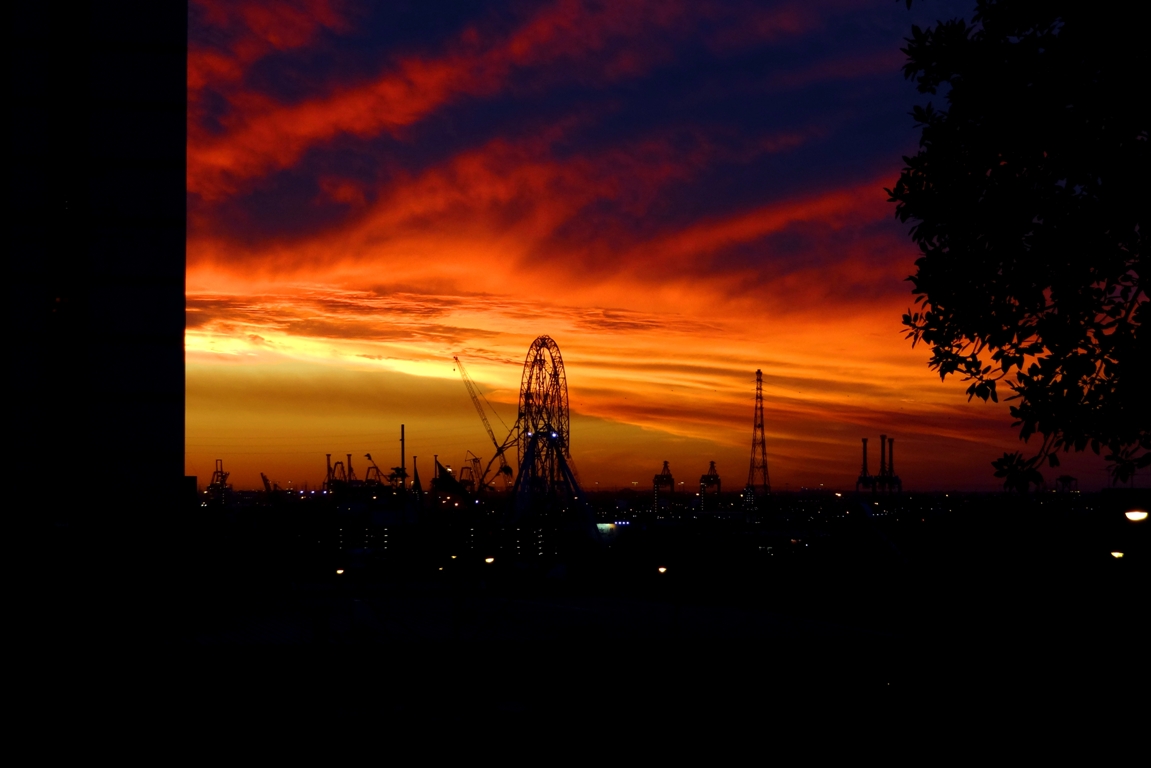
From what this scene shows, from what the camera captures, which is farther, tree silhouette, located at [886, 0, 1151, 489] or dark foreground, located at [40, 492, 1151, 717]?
dark foreground, located at [40, 492, 1151, 717]

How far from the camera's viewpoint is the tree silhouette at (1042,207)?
9.25m

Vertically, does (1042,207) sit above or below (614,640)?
above

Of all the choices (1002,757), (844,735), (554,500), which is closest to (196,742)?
(844,735)

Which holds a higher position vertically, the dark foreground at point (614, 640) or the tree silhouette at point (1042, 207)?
the tree silhouette at point (1042, 207)

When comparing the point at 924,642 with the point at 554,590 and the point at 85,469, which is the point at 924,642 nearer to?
the point at 85,469

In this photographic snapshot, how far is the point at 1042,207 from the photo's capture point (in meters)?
9.77

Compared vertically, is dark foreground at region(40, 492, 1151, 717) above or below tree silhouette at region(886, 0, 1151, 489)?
below

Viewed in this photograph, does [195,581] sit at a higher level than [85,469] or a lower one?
lower

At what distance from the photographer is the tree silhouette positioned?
925 centimetres

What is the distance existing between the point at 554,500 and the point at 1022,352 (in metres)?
93.1

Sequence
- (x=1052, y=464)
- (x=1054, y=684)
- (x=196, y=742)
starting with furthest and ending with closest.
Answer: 1. (x=1054, y=684)
2. (x=196, y=742)
3. (x=1052, y=464)

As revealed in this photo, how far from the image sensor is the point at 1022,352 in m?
10.3

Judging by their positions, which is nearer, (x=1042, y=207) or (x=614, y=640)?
(x=1042, y=207)

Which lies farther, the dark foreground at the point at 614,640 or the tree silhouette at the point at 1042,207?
the dark foreground at the point at 614,640
